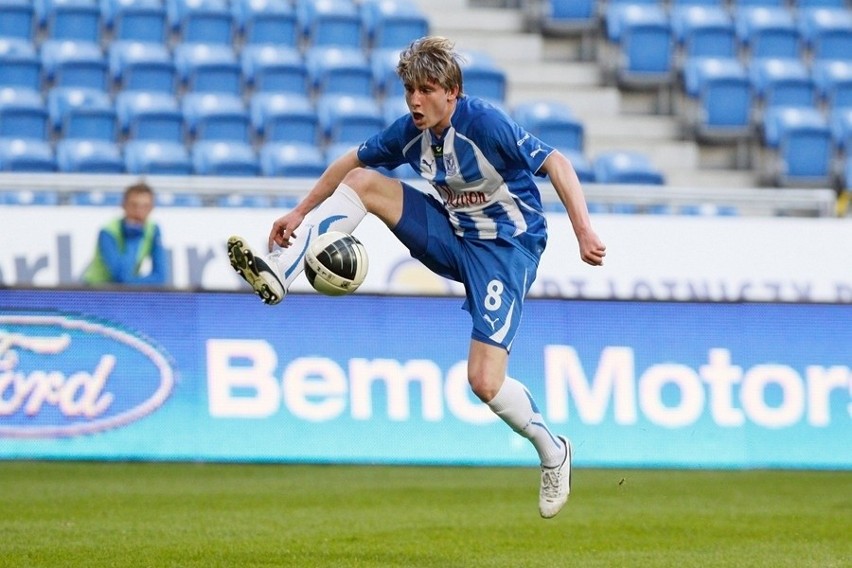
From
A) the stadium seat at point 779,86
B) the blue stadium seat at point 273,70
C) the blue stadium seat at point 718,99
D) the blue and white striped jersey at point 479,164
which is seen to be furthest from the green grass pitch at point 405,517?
the stadium seat at point 779,86

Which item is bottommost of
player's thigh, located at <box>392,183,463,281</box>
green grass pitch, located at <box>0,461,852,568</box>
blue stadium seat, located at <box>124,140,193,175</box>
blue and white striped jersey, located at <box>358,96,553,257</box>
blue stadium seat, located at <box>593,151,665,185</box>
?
green grass pitch, located at <box>0,461,852,568</box>

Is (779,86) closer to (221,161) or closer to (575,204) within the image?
(221,161)

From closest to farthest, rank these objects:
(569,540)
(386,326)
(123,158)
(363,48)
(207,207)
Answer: (569,540)
(386,326)
(207,207)
(123,158)
(363,48)

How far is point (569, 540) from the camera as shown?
7.60 metres

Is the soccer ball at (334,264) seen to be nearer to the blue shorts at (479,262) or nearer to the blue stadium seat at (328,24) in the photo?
the blue shorts at (479,262)

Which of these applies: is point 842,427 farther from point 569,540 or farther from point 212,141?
point 212,141

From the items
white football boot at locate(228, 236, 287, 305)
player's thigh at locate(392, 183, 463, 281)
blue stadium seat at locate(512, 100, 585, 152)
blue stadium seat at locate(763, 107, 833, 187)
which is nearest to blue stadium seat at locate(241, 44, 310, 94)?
blue stadium seat at locate(512, 100, 585, 152)

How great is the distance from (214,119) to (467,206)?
868 cm

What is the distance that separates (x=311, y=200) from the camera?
22.9 feet

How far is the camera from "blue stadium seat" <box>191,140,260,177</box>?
14.6 metres

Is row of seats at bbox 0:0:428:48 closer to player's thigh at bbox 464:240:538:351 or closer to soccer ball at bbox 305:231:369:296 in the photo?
player's thigh at bbox 464:240:538:351

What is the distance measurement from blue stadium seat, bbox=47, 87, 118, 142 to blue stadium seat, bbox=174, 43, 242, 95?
1.08 m

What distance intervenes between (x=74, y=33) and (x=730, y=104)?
7.49 m

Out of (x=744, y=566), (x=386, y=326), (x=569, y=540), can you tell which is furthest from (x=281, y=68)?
(x=744, y=566)
